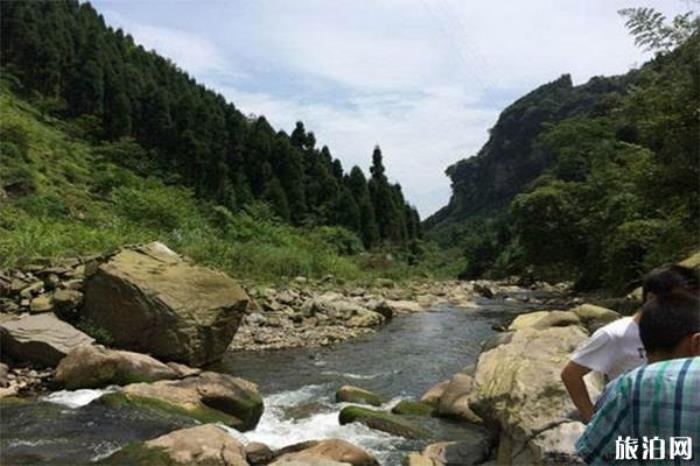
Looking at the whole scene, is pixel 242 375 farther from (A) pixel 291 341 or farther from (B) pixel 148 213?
(B) pixel 148 213

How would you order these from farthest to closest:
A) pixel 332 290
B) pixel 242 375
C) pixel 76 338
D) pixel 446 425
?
pixel 332 290 → pixel 242 375 → pixel 76 338 → pixel 446 425

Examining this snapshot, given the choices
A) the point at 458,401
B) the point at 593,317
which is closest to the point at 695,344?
the point at 458,401

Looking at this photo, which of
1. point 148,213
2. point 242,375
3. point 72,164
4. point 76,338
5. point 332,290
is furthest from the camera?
point 72,164

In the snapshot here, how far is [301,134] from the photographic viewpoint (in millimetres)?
52156

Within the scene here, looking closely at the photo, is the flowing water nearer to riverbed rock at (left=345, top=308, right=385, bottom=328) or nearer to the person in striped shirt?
riverbed rock at (left=345, top=308, right=385, bottom=328)

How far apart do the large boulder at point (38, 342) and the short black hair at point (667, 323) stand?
9.10 meters

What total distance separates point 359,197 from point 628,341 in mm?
48417

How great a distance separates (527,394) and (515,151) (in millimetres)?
108662

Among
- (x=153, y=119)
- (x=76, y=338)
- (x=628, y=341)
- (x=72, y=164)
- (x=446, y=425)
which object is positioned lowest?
(x=446, y=425)

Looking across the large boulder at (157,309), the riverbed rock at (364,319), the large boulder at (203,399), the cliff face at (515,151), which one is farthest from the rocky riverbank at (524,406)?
the cliff face at (515,151)

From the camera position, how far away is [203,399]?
8000 mm

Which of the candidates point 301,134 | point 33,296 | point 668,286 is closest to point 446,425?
point 668,286

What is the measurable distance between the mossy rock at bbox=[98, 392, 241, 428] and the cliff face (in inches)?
3592

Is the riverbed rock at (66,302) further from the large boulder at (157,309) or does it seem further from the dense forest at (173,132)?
the dense forest at (173,132)
